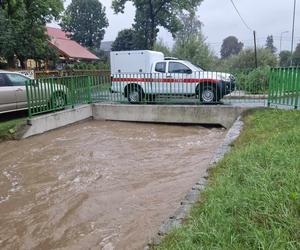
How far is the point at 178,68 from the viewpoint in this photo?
12953 millimetres

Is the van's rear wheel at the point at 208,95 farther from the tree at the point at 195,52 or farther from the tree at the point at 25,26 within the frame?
the tree at the point at 195,52

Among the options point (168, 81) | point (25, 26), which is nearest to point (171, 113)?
point (168, 81)

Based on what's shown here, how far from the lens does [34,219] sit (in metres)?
4.93

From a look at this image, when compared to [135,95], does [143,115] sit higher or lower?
lower

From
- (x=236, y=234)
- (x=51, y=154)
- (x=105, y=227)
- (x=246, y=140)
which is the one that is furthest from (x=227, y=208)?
(x=51, y=154)

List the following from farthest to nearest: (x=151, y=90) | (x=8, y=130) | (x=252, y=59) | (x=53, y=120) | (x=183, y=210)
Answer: (x=252, y=59) → (x=151, y=90) → (x=53, y=120) → (x=8, y=130) → (x=183, y=210)

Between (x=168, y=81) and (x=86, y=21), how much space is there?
37.3m

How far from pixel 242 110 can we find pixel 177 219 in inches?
327

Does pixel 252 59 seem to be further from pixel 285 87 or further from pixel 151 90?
pixel 285 87

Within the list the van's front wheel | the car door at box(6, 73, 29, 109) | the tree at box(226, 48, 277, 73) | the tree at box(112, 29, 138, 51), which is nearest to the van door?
the van's front wheel

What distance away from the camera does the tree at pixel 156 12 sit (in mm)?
30656

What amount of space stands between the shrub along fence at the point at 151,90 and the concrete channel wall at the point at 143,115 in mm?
395

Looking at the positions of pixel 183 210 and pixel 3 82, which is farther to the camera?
pixel 3 82

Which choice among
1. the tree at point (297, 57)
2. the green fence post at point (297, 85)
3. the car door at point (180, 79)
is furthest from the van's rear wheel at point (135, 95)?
the tree at point (297, 57)
